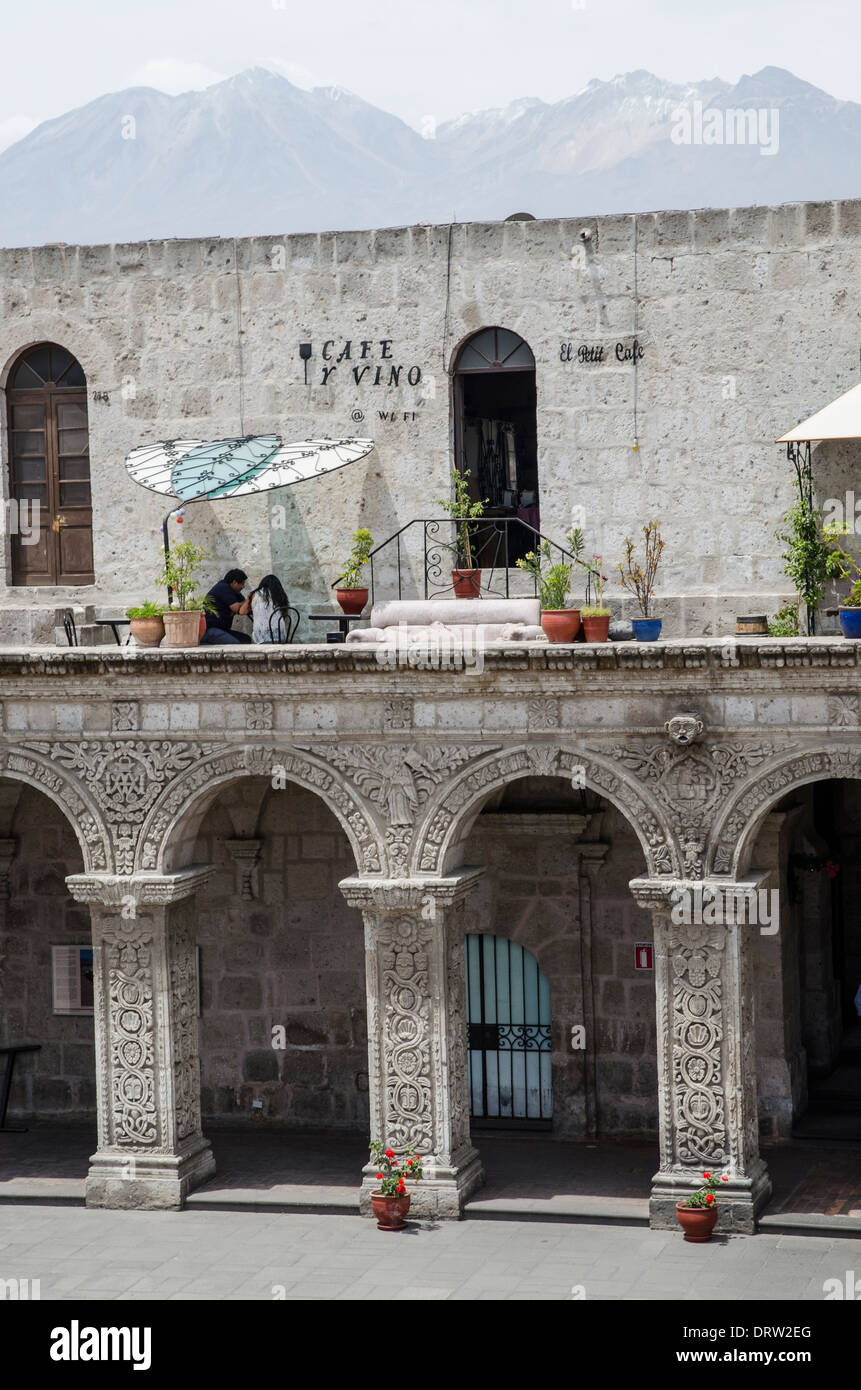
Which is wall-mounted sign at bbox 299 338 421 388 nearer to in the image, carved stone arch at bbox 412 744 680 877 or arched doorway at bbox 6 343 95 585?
arched doorway at bbox 6 343 95 585

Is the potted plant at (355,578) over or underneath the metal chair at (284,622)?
over

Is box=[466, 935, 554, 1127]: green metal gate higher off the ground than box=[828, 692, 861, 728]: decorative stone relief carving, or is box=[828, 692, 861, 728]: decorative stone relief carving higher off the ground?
box=[828, 692, 861, 728]: decorative stone relief carving

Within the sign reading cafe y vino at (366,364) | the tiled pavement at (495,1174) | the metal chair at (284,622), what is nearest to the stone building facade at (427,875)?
the tiled pavement at (495,1174)

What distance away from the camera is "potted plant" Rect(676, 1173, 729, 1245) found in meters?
16.4

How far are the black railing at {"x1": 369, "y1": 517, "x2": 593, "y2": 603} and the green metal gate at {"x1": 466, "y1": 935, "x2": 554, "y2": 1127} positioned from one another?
396 centimetres

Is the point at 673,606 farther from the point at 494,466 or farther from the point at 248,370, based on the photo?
the point at 248,370

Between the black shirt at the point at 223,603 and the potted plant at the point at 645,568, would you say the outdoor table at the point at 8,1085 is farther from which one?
the potted plant at the point at 645,568

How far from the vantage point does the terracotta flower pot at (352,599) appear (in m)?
19.3

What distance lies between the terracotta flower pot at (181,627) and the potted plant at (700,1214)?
22.7 ft

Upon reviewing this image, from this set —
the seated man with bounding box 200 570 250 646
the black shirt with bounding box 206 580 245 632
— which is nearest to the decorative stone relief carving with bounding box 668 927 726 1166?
the seated man with bounding box 200 570 250 646

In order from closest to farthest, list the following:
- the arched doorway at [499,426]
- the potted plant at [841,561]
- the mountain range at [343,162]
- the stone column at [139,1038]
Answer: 1. the stone column at [139,1038]
2. the potted plant at [841,561]
3. the arched doorway at [499,426]
4. the mountain range at [343,162]

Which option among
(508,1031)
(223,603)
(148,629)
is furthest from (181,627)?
(508,1031)
